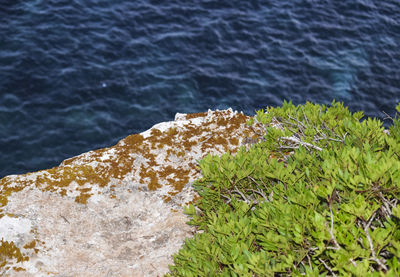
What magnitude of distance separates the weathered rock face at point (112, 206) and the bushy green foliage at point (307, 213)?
3.17ft

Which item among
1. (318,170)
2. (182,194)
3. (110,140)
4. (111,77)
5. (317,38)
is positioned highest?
(318,170)

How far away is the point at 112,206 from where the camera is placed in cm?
632

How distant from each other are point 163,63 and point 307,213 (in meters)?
15.1

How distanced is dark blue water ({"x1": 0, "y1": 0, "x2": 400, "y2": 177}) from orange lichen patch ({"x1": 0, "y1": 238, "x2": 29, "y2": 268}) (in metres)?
8.47

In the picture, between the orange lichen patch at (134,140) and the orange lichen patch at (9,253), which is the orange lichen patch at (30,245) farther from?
the orange lichen patch at (134,140)

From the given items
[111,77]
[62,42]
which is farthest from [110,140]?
[62,42]

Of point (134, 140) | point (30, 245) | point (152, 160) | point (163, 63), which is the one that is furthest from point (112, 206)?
point (163, 63)

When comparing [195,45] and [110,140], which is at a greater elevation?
[195,45]

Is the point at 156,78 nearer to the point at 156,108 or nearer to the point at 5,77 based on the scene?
the point at 156,108

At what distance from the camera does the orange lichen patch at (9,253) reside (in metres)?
5.32

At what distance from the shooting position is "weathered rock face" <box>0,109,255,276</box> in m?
5.44

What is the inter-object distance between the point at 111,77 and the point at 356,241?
14.7m

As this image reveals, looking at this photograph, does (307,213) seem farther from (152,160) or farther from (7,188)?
(7,188)

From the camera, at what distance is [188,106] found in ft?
53.8
